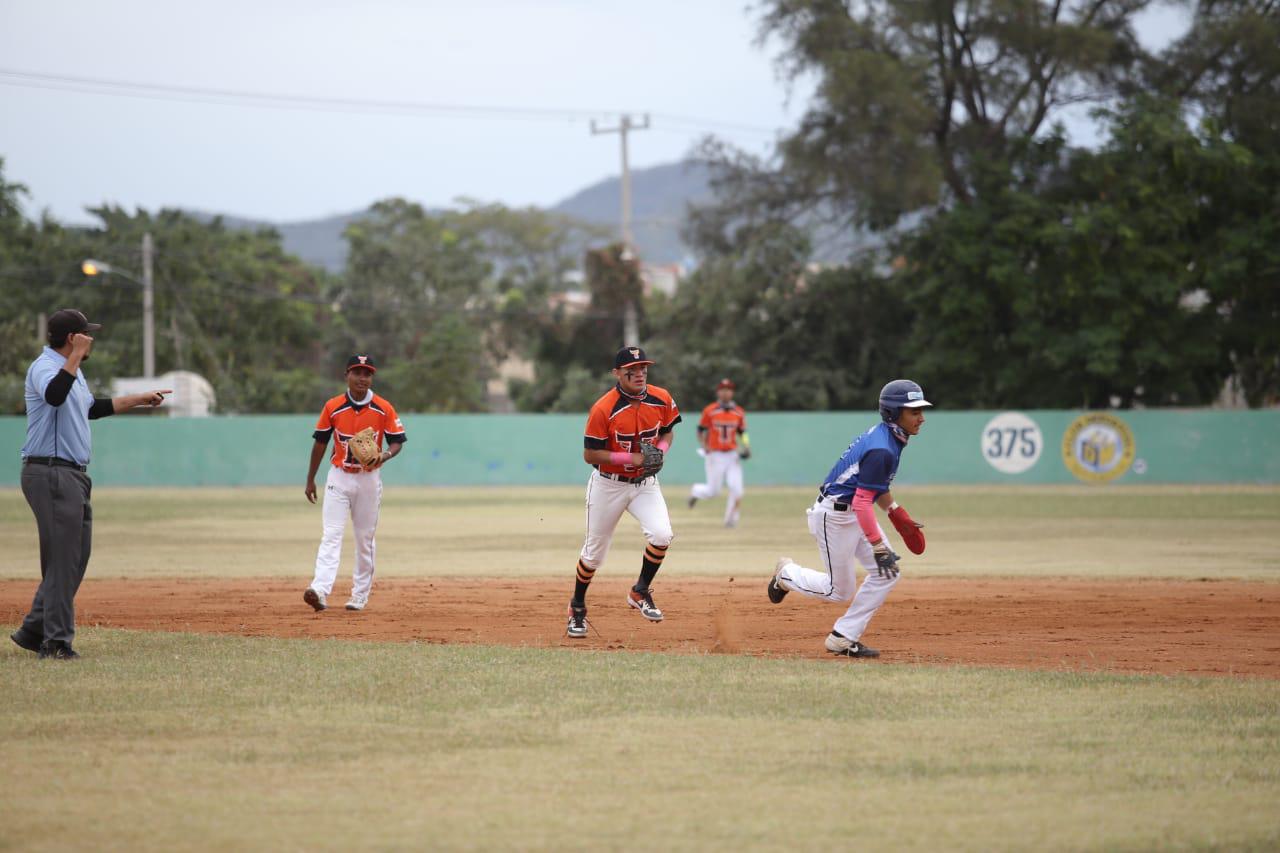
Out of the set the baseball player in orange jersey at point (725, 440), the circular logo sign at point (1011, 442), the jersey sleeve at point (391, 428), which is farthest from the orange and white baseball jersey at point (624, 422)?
the circular logo sign at point (1011, 442)

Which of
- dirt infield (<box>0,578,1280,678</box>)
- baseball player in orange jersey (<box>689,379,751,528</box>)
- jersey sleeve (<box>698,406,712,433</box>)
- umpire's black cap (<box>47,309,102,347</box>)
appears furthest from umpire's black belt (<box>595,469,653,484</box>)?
jersey sleeve (<box>698,406,712,433</box>)

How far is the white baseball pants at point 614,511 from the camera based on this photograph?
11.2 m

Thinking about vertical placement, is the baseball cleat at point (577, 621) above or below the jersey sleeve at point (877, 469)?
below

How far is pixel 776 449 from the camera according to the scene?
38938 mm

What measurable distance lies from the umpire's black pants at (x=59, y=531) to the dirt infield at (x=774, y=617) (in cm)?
191

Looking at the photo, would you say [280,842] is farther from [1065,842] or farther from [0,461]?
[0,461]

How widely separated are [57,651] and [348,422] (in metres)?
3.56

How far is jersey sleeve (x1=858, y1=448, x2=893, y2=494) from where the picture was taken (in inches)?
371

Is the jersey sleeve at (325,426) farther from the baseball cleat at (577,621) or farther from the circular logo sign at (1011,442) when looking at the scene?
the circular logo sign at (1011,442)

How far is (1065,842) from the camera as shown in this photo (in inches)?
214

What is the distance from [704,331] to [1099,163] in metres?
14.8

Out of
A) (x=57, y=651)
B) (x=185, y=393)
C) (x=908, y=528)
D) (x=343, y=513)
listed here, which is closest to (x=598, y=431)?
(x=908, y=528)

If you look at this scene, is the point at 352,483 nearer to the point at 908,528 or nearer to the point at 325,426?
the point at 325,426

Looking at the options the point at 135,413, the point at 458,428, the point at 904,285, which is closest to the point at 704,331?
the point at 904,285
